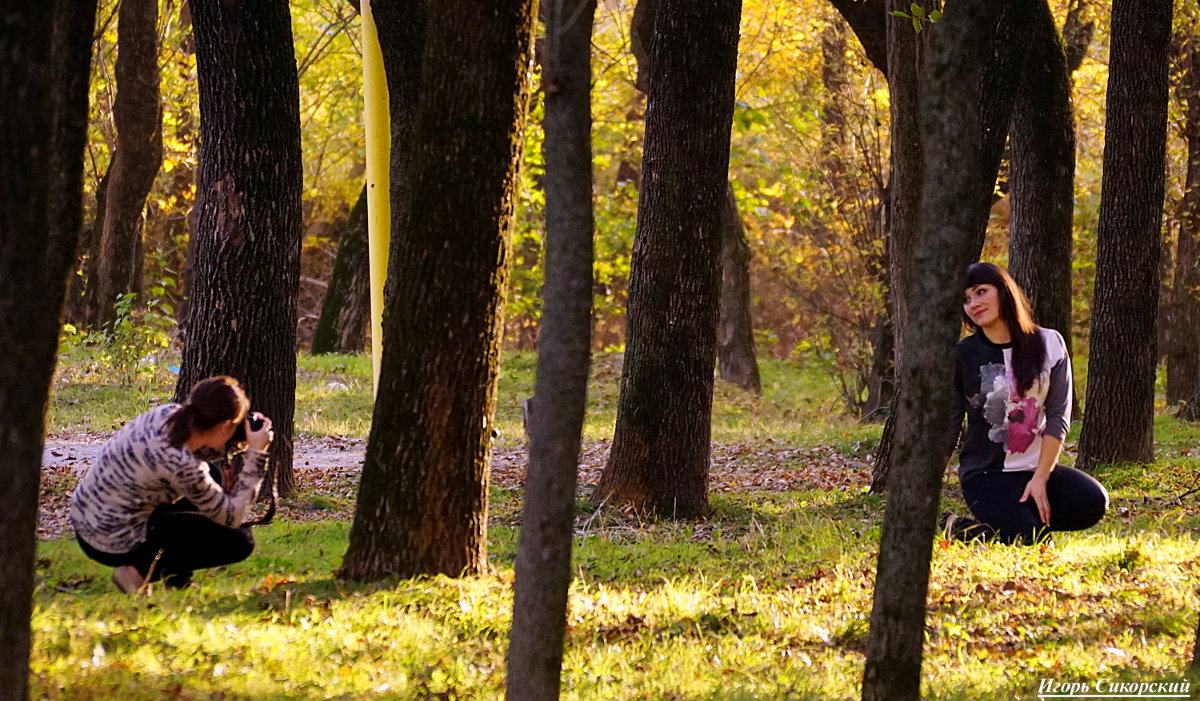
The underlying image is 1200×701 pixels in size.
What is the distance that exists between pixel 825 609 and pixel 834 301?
65.9ft

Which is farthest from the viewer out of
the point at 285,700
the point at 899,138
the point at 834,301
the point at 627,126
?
the point at 627,126

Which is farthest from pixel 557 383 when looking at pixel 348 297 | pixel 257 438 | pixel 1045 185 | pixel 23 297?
pixel 348 297

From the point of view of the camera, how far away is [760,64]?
66.9 feet

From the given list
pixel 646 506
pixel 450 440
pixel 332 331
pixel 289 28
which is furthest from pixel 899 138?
pixel 332 331

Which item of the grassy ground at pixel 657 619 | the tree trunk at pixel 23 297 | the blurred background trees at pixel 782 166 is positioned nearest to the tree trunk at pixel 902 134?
the grassy ground at pixel 657 619

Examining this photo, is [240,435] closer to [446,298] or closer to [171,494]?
[171,494]

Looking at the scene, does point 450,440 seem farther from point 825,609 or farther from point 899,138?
point 899,138

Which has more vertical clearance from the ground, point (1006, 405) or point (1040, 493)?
point (1006, 405)

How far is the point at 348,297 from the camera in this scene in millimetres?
24297

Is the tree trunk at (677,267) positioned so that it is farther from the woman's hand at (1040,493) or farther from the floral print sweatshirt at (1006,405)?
the woman's hand at (1040,493)

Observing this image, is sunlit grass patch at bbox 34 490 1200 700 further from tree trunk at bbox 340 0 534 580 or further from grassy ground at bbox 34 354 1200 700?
tree trunk at bbox 340 0 534 580

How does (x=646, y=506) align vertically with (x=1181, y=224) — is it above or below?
below

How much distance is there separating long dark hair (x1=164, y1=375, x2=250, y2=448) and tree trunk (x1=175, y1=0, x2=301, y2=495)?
3456 millimetres

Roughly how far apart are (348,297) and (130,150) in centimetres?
603
